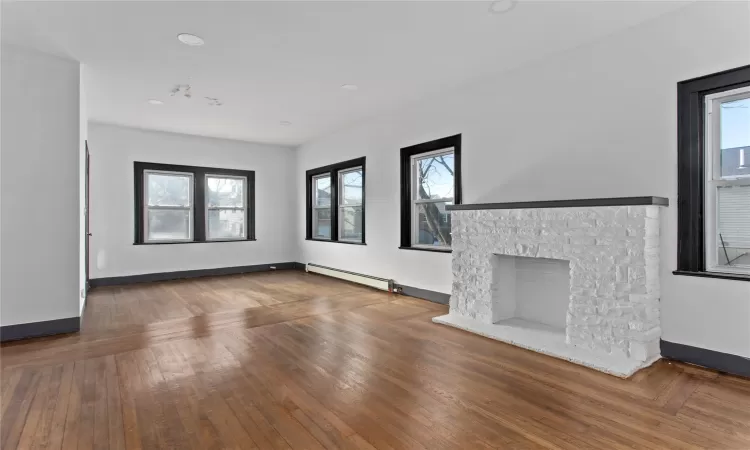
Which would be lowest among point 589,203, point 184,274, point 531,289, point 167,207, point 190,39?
point 184,274

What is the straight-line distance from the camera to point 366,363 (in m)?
2.94

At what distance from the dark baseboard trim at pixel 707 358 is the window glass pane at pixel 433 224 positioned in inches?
99.9

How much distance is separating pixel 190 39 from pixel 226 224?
192 inches

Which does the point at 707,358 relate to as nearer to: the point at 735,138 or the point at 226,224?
the point at 735,138

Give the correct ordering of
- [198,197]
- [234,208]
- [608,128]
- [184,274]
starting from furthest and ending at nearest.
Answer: [234,208] → [198,197] → [184,274] → [608,128]

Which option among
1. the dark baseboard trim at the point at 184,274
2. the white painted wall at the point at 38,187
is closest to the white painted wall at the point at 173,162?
the dark baseboard trim at the point at 184,274

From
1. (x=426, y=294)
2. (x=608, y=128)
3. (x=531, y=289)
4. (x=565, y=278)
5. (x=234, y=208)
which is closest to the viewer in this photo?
(x=608, y=128)

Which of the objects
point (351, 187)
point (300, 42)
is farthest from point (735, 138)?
point (351, 187)

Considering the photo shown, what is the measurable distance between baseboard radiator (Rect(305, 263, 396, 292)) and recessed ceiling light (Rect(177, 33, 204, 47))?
3.80 metres

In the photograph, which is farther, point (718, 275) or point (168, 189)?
point (168, 189)

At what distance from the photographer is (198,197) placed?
7.33 m

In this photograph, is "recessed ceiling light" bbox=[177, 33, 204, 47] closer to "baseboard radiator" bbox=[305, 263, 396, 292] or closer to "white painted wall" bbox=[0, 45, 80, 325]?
"white painted wall" bbox=[0, 45, 80, 325]

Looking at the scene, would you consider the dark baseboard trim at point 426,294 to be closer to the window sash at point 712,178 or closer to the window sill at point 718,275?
the window sill at point 718,275

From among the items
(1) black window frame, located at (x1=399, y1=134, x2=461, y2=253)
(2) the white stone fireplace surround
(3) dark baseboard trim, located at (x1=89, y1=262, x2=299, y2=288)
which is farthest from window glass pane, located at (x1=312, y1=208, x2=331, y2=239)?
(2) the white stone fireplace surround
